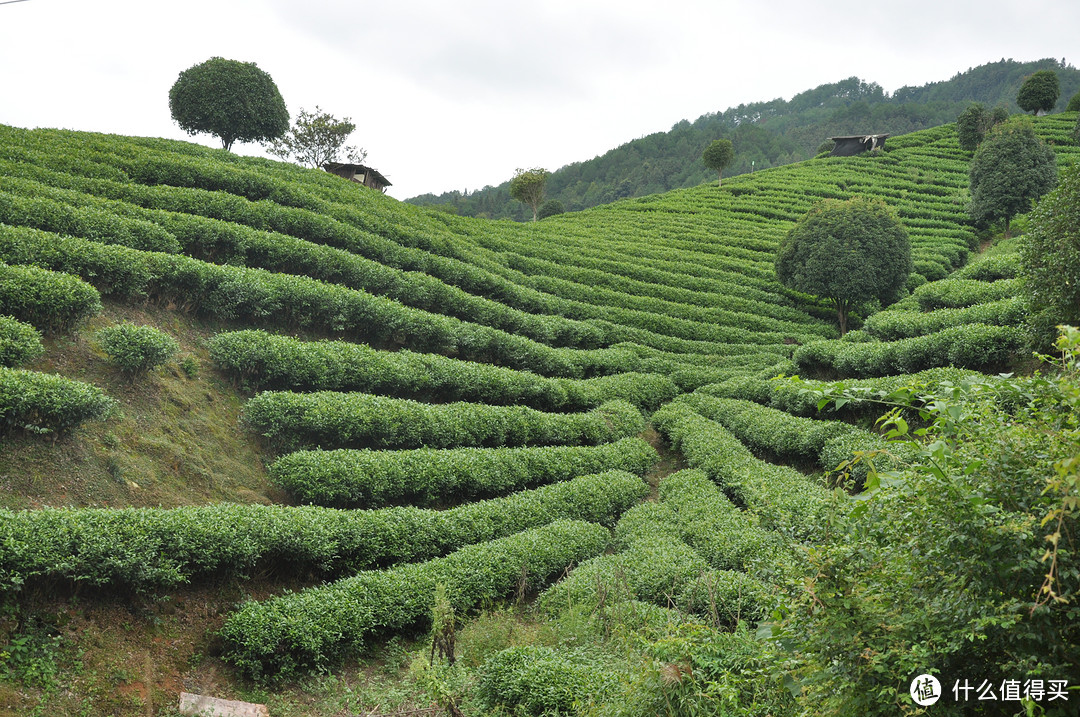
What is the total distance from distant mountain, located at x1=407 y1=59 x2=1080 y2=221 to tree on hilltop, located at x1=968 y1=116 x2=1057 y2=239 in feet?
195

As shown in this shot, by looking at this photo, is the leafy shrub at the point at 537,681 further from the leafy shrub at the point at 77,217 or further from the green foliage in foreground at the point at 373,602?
the leafy shrub at the point at 77,217

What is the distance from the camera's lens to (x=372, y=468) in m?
14.2

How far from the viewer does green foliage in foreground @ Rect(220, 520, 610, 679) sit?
387 inches

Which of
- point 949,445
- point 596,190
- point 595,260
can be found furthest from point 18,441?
point 596,190

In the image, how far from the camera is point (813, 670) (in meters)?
4.59

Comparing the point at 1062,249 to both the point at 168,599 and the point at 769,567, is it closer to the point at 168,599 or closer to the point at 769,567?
the point at 769,567

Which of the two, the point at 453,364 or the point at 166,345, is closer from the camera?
the point at 166,345

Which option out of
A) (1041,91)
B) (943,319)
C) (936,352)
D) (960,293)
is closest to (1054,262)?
(936,352)

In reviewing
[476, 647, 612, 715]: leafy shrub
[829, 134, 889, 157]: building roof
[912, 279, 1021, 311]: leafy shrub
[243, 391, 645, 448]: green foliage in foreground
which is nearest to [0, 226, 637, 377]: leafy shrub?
[243, 391, 645, 448]: green foliage in foreground

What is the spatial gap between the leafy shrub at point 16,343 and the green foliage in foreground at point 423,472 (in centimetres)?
483

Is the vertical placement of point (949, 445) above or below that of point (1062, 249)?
below

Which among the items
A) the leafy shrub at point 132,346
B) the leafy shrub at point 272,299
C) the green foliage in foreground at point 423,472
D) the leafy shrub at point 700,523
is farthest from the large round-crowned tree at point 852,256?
the leafy shrub at point 132,346

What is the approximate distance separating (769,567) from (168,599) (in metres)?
9.00

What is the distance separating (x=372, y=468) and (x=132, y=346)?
18.1 feet
